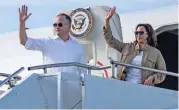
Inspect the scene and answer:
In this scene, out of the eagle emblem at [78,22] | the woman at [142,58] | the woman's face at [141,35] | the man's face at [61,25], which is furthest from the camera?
the eagle emblem at [78,22]

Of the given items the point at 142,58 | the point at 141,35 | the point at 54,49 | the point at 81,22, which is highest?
the point at 81,22

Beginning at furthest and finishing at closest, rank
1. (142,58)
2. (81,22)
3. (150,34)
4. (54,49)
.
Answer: (81,22)
(150,34)
(142,58)
(54,49)

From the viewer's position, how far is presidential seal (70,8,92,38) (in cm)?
795

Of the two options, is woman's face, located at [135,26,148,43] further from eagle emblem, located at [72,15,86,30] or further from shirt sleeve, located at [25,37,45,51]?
eagle emblem, located at [72,15,86,30]

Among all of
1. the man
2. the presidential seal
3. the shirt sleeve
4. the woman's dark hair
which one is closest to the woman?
the woman's dark hair

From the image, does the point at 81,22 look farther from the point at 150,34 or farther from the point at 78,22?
the point at 150,34

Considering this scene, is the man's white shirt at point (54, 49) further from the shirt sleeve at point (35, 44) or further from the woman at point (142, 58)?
the woman at point (142, 58)

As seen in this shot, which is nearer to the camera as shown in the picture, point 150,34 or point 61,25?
point 61,25

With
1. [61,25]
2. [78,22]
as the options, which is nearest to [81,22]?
[78,22]

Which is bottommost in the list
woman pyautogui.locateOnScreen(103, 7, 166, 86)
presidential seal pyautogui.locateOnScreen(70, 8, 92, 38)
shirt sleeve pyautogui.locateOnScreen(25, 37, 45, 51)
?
woman pyautogui.locateOnScreen(103, 7, 166, 86)

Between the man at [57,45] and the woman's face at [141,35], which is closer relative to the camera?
the man at [57,45]

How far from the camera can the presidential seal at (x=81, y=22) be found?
7.95m

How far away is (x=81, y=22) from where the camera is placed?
26.1 ft

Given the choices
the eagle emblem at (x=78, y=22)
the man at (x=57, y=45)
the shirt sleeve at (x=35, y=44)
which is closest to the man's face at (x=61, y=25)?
the man at (x=57, y=45)
